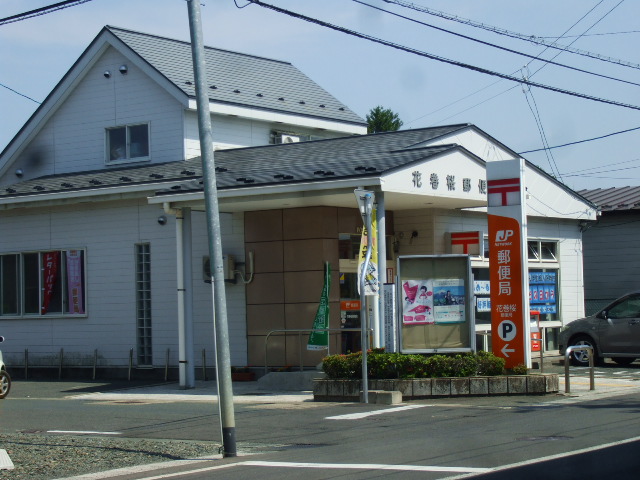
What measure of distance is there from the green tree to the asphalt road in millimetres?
46362

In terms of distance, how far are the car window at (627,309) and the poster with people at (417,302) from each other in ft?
20.9

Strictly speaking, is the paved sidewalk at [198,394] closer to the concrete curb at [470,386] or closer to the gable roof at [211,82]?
the concrete curb at [470,386]

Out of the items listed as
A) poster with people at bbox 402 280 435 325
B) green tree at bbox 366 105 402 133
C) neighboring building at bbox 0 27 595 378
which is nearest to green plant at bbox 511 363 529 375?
poster with people at bbox 402 280 435 325

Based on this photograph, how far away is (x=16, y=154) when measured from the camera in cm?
2752

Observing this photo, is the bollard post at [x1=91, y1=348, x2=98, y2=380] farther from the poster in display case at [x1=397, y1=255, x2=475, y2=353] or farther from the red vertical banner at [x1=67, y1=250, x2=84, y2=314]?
the poster in display case at [x1=397, y1=255, x2=475, y2=353]

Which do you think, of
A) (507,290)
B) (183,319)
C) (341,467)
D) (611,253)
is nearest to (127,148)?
(183,319)

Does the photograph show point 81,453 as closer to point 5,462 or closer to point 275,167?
point 5,462

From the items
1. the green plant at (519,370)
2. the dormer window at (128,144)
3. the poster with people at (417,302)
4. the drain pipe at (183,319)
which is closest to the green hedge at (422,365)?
the green plant at (519,370)

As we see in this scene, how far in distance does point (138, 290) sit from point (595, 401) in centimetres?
1155

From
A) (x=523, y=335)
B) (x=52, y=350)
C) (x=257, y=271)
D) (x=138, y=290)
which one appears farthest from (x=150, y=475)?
(x=52, y=350)

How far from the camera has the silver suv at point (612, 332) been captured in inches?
859

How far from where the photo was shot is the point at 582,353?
75.3 feet

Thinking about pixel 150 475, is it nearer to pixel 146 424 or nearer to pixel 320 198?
pixel 146 424

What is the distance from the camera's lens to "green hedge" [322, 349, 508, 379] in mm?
16766
